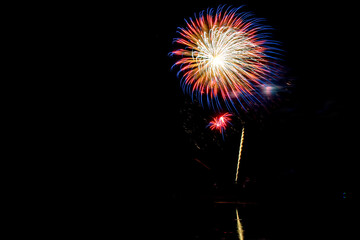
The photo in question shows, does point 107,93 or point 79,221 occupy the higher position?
point 107,93

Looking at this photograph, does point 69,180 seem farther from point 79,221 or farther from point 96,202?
point 79,221

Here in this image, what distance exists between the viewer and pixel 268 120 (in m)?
18.3

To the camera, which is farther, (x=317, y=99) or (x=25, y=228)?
(x=317, y=99)

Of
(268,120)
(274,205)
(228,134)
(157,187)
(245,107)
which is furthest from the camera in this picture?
(228,134)

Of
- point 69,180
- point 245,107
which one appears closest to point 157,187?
point 69,180

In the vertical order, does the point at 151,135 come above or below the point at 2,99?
above

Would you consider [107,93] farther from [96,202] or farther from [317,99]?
[317,99]

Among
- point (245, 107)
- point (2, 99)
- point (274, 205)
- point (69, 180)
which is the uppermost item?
point (245, 107)

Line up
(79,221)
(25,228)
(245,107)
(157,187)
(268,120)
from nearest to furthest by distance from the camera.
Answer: (25,228), (79,221), (157,187), (245,107), (268,120)

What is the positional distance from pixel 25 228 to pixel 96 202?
8.89 ft

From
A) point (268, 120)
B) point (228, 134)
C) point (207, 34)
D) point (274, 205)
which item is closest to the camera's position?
point (274, 205)

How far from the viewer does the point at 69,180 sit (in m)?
6.38

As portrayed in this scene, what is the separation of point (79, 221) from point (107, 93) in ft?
18.5

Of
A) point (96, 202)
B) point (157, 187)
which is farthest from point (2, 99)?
point (157, 187)
